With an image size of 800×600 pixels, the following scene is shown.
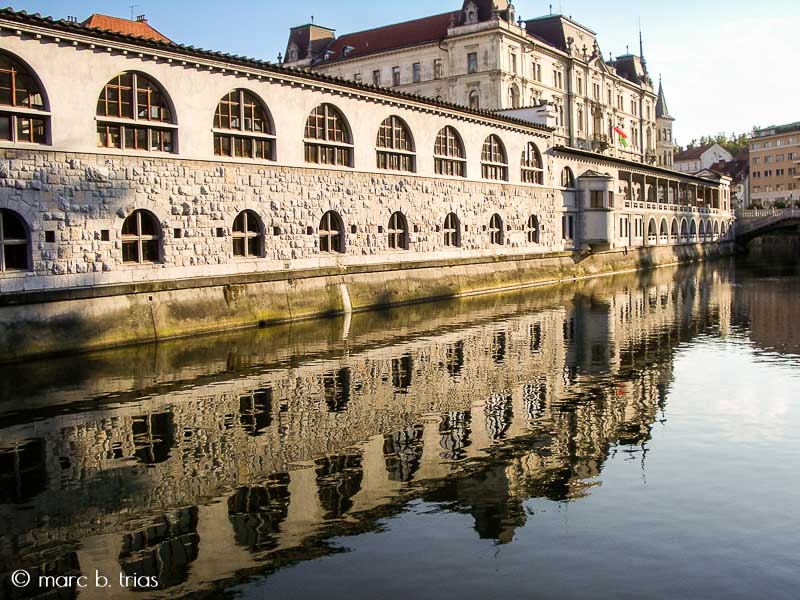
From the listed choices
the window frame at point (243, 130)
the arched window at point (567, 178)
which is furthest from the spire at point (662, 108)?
the window frame at point (243, 130)

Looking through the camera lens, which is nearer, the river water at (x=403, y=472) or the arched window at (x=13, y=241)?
the river water at (x=403, y=472)

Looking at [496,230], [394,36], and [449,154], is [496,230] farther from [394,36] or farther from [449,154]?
[394,36]

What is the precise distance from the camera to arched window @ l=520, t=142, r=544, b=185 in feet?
195

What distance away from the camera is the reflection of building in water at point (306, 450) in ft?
37.7

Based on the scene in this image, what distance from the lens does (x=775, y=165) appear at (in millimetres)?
154250

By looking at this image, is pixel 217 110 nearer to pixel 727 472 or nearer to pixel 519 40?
pixel 727 472

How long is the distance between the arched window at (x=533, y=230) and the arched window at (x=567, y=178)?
6.34 metres

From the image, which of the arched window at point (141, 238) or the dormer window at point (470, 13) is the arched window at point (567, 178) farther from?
the arched window at point (141, 238)

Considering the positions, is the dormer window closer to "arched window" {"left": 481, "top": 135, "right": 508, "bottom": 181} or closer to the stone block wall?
"arched window" {"left": 481, "top": 135, "right": 508, "bottom": 181}

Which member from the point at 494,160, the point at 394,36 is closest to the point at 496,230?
the point at 494,160

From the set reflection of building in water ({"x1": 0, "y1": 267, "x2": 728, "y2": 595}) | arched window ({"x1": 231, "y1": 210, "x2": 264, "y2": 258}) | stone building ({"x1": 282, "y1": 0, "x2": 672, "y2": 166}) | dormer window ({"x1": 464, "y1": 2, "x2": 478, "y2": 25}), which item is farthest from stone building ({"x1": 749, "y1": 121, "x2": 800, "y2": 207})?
reflection of building in water ({"x1": 0, "y1": 267, "x2": 728, "y2": 595})

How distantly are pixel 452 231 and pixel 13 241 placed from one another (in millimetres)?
27686

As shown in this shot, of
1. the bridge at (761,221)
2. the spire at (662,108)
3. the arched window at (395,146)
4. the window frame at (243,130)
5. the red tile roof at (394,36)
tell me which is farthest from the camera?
the spire at (662,108)

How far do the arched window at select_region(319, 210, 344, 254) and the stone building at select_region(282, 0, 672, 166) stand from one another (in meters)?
42.8
